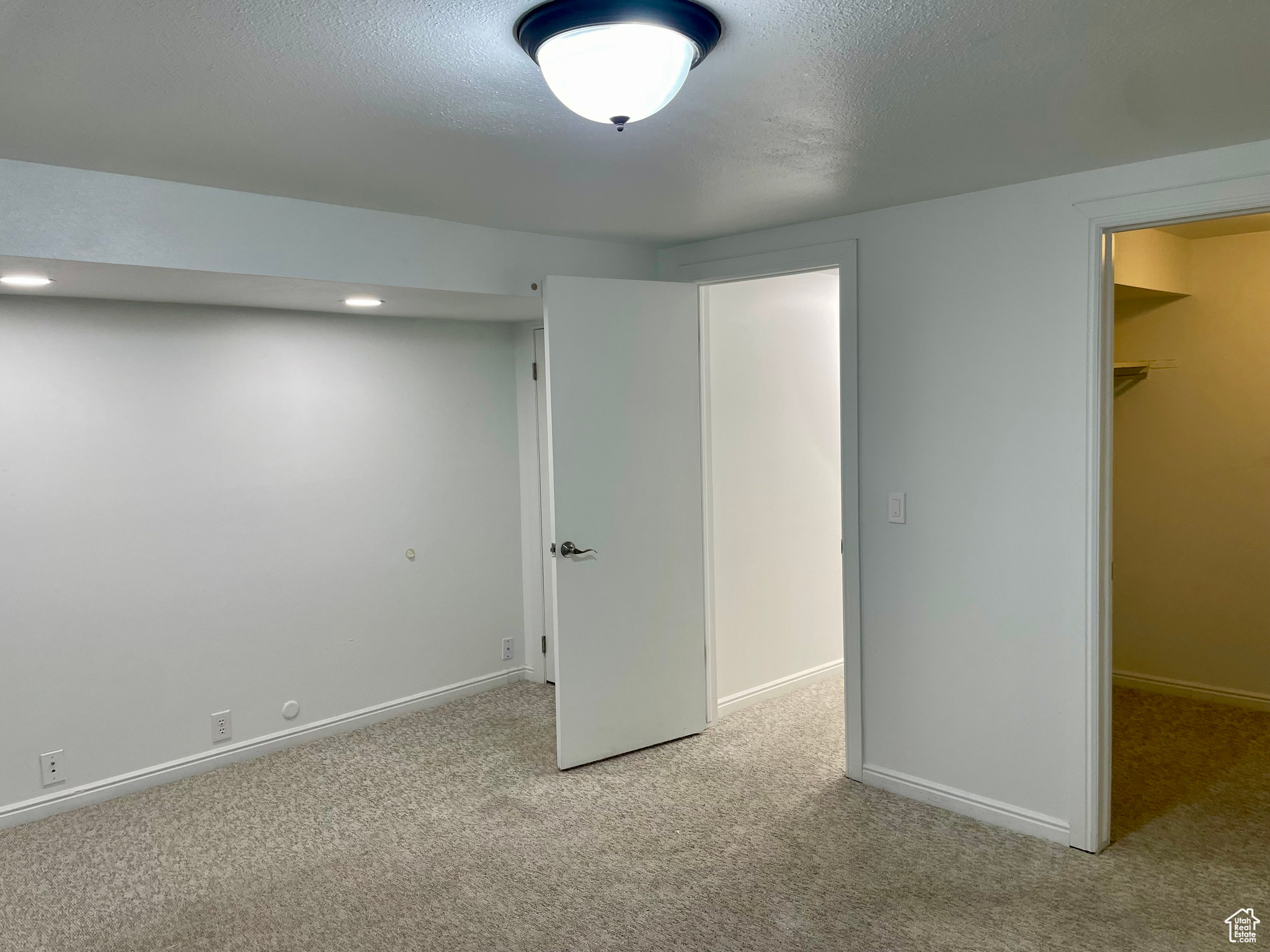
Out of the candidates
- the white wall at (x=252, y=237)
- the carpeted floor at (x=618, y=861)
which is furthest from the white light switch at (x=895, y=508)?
the white wall at (x=252, y=237)

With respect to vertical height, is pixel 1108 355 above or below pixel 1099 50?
below

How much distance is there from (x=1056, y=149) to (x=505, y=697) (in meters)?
3.53

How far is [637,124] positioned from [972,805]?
2598 millimetres

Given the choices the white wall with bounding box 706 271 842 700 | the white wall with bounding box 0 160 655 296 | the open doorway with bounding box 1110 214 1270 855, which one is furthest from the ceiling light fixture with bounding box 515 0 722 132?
the open doorway with bounding box 1110 214 1270 855

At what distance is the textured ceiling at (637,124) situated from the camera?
166 centimetres

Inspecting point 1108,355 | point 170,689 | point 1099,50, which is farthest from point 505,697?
point 1099,50

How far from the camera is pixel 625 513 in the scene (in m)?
3.82

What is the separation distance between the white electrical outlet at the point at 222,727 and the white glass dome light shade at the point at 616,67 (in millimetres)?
3209

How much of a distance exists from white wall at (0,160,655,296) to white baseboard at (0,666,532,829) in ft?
6.90

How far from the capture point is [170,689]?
3.72 metres

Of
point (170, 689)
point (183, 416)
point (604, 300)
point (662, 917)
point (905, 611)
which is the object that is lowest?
point (662, 917)

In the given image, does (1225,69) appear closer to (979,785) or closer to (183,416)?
(979,785)

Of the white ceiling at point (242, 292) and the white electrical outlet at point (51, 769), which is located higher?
the white ceiling at point (242, 292)

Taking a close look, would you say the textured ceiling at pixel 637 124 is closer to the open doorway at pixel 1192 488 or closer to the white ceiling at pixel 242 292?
the white ceiling at pixel 242 292
